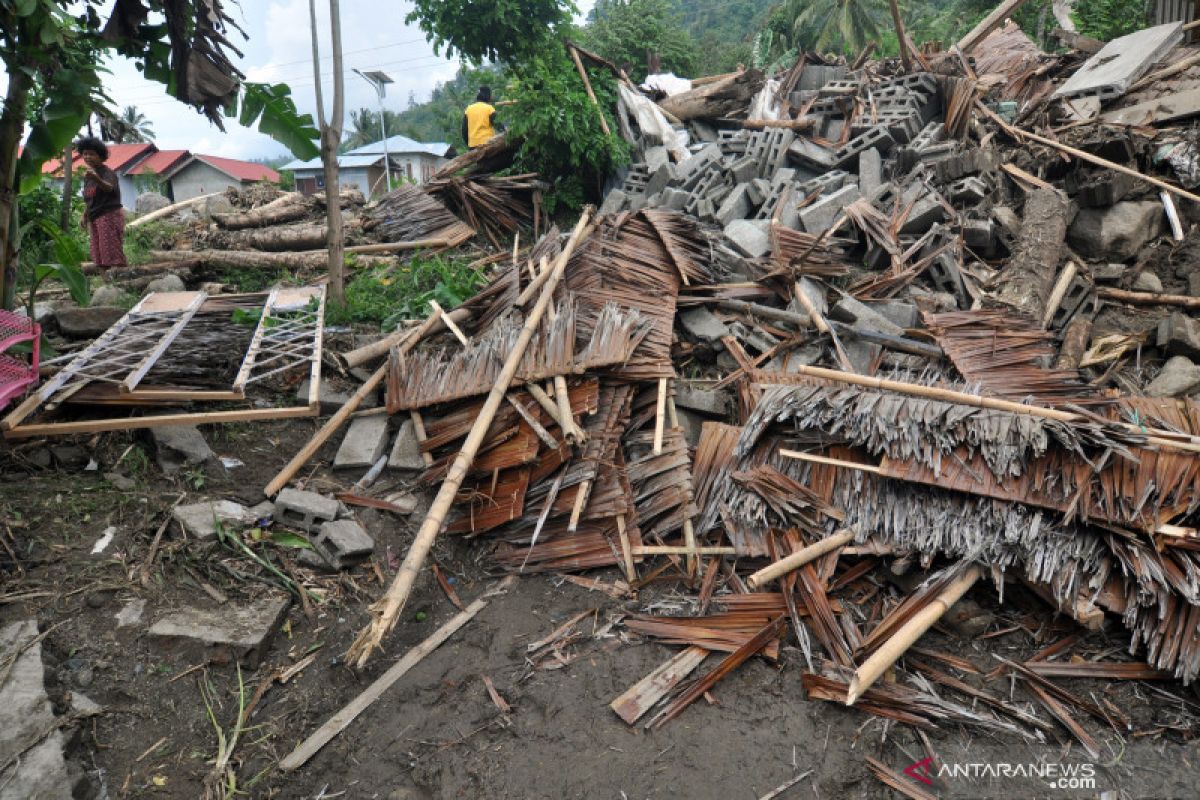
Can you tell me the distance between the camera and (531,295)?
6.16 metres

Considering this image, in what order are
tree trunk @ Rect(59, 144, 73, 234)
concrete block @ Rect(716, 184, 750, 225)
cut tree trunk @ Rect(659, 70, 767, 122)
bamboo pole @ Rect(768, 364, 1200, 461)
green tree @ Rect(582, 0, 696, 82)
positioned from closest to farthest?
bamboo pole @ Rect(768, 364, 1200, 461) → tree trunk @ Rect(59, 144, 73, 234) → concrete block @ Rect(716, 184, 750, 225) → cut tree trunk @ Rect(659, 70, 767, 122) → green tree @ Rect(582, 0, 696, 82)

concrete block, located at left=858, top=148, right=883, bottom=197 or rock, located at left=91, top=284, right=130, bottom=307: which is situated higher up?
concrete block, located at left=858, top=148, right=883, bottom=197

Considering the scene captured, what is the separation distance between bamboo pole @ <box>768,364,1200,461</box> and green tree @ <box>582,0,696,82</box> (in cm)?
976

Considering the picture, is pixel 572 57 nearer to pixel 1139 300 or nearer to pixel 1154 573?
pixel 1139 300

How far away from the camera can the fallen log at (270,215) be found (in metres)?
10.4

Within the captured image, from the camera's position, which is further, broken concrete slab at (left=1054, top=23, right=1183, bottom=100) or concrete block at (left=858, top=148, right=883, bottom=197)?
broken concrete slab at (left=1054, top=23, right=1183, bottom=100)

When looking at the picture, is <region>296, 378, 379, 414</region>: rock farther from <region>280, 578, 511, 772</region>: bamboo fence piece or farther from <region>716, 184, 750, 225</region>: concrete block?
<region>716, 184, 750, 225</region>: concrete block

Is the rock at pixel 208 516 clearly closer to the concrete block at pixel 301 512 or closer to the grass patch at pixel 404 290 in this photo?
the concrete block at pixel 301 512

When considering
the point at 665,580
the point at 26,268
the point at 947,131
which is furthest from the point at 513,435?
the point at 947,131

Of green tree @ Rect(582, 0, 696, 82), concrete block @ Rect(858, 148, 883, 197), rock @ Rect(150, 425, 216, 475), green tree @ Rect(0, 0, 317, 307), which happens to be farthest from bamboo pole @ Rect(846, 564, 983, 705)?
green tree @ Rect(582, 0, 696, 82)

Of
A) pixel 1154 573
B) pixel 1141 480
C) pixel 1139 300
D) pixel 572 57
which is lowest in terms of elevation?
pixel 1154 573

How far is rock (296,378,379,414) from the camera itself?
582cm

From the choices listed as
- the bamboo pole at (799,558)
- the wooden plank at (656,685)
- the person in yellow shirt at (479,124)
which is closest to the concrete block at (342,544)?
the wooden plank at (656,685)

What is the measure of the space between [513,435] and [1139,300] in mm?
5568
